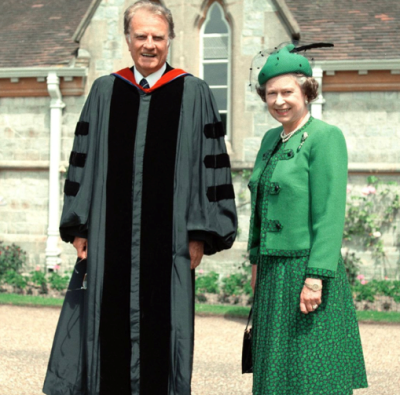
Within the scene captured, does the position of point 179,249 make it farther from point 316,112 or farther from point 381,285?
point 316,112

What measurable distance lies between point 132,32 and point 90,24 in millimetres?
7330

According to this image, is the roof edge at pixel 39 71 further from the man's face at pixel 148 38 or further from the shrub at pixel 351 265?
the man's face at pixel 148 38

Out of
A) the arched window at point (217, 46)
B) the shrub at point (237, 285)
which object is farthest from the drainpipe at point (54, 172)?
the shrub at point (237, 285)

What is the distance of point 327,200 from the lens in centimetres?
307

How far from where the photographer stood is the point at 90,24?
1055 centimetres

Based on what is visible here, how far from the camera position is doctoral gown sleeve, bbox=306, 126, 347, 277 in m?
3.05

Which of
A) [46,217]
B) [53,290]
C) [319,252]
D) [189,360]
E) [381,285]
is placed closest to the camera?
[319,252]

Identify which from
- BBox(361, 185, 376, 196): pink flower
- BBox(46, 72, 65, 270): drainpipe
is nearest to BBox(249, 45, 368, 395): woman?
BBox(361, 185, 376, 196): pink flower

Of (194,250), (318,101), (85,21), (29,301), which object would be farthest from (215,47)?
(194,250)

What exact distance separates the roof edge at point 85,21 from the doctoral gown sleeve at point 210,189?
7347 mm

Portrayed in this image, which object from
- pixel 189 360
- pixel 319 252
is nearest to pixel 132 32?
pixel 319 252

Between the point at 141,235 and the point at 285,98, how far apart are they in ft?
3.53

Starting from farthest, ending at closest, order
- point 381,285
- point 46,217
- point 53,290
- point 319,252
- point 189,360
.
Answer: point 46,217, point 53,290, point 381,285, point 189,360, point 319,252

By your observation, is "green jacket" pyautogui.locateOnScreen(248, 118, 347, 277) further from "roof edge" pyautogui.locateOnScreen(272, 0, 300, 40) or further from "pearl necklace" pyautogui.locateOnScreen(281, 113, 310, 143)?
"roof edge" pyautogui.locateOnScreen(272, 0, 300, 40)
